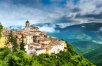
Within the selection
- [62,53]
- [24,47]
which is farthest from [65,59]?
[24,47]

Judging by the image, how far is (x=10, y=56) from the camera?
7588 centimetres

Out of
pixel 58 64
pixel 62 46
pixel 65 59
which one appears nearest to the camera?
pixel 58 64

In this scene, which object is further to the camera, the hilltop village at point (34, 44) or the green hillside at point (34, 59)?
the hilltop village at point (34, 44)

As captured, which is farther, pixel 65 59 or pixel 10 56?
pixel 65 59

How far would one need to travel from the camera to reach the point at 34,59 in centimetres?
8212

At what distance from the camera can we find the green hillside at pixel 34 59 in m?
74.9

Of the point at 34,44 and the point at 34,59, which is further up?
the point at 34,44

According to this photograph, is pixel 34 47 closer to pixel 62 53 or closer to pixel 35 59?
pixel 62 53

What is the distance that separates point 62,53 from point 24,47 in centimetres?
1182

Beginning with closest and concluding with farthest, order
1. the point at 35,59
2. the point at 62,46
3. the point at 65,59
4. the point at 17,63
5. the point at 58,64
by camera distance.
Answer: the point at 17,63, the point at 35,59, the point at 58,64, the point at 65,59, the point at 62,46

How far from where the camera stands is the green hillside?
74938 millimetres

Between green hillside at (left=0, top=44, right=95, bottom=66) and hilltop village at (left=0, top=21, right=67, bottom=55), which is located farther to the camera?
hilltop village at (left=0, top=21, right=67, bottom=55)

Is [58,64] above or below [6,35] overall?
below

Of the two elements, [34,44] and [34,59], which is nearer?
[34,59]
